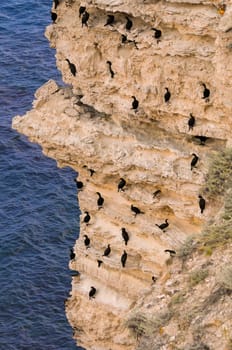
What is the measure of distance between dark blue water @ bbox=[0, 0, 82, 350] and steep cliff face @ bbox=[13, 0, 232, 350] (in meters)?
7.26

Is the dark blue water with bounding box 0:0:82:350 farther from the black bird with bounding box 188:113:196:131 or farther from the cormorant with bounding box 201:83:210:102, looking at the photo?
the cormorant with bounding box 201:83:210:102

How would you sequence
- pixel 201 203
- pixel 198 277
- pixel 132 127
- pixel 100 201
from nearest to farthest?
pixel 198 277 < pixel 201 203 < pixel 132 127 < pixel 100 201

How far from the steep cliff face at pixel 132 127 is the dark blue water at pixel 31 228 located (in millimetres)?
7264

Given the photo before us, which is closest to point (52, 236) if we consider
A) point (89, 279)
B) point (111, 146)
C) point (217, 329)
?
point (89, 279)

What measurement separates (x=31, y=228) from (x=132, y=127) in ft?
47.6

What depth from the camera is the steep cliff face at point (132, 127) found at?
17969mm

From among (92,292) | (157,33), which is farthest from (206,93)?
(92,292)

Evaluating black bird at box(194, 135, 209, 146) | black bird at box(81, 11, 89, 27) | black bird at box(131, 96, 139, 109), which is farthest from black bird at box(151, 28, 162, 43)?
black bird at box(194, 135, 209, 146)

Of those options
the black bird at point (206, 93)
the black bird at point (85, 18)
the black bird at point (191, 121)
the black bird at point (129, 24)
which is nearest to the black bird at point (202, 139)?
the black bird at point (191, 121)

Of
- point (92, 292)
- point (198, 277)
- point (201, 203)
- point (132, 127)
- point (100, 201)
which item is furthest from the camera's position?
point (92, 292)

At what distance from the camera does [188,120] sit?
61.5 feet

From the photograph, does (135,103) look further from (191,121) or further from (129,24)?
(129,24)

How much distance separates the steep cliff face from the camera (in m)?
18.0

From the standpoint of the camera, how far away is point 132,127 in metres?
20.0
